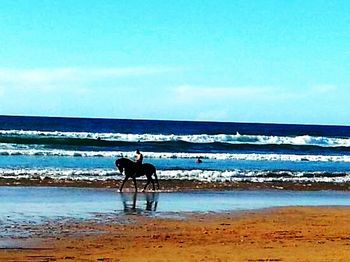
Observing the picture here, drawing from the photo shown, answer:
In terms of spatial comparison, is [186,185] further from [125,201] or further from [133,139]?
[133,139]

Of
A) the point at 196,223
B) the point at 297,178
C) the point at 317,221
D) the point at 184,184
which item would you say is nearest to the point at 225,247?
the point at 196,223

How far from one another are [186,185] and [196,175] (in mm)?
3672

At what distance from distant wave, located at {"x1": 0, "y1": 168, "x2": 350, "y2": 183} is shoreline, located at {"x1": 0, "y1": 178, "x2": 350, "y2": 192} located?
0.89 meters

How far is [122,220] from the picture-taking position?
14.8m

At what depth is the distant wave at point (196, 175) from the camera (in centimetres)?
2577

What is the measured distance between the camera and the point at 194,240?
40.0ft

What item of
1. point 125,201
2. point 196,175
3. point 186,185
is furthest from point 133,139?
point 125,201

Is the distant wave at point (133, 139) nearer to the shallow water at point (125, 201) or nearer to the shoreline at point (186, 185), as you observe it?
the shoreline at point (186, 185)

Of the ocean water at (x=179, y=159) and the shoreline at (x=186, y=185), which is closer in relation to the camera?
the shoreline at (x=186, y=185)

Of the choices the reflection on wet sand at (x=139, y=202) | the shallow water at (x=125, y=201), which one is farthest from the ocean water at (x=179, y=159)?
the reflection on wet sand at (x=139, y=202)

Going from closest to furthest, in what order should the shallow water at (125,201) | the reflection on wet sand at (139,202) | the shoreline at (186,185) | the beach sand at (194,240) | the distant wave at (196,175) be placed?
the beach sand at (194,240) < the shallow water at (125,201) < the reflection on wet sand at (139,202) < the shoreline at (186,185) < the distant wave at (196,175)

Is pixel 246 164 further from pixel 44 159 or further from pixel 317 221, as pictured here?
→ pixel 317 221

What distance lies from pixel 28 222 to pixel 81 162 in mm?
19811

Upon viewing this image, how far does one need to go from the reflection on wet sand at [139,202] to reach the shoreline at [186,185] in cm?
152
